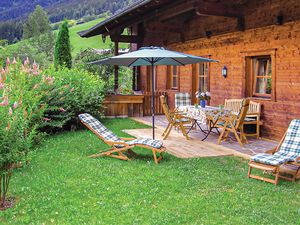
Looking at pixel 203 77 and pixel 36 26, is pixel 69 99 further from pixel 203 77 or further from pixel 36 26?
pixel 36 26

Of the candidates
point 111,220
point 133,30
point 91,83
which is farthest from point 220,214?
point 133,30

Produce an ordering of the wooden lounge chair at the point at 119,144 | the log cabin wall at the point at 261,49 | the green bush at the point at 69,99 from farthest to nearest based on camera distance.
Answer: the green bush at the point at 69,99 < the log cabin wall at the point at 261,49 < the wooden lounge chair at the point at 119,144

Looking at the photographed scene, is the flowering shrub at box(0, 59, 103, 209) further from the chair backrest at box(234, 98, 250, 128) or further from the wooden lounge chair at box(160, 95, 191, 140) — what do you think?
the chair backrest at box(234, 98, 250, 128)

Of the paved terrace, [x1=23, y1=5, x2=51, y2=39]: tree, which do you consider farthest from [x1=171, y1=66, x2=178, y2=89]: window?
[x1=23, y1=5, x2=51, y2=39]: tree

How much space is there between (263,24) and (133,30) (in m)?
8.93

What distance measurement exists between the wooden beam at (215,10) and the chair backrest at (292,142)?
3.80 m

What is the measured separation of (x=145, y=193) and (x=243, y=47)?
19.7ft

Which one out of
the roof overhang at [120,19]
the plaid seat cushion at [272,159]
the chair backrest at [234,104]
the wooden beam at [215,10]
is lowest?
the plaid seat cushion at [272,159]

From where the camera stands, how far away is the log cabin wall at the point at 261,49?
7887mm

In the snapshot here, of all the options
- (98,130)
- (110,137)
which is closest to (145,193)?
(110,137)

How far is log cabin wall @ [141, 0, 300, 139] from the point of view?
7.89 meters

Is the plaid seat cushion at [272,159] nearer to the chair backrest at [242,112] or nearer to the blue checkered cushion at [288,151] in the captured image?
the blue checkered cushion at [288,151]

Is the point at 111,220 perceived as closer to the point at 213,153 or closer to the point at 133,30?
the point at 213,153

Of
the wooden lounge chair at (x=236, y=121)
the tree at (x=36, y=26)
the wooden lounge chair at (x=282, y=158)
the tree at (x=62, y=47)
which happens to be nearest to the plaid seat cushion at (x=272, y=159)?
the wooden lounge chair at (x=282, y=158)
